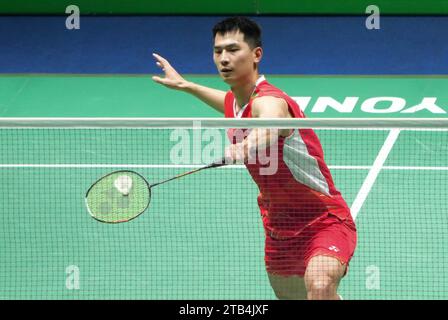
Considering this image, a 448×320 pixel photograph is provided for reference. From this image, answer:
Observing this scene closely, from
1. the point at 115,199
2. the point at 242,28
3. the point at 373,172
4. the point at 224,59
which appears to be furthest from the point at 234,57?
the point at 373,172

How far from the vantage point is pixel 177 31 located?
46.4ft

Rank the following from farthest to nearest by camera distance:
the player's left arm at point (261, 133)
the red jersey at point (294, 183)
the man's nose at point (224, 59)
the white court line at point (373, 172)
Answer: the white court line at point (373, 172) → the man's nose at point (224, 59) → the red jersey at point (294, 183) → the player's left arm at point (261, 133)

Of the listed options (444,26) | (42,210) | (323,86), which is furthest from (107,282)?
(444,26)

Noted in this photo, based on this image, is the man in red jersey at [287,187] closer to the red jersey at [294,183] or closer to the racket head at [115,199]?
the red jersey at [294,183]

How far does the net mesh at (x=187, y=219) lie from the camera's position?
25.2ft

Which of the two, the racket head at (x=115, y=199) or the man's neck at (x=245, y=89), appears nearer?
the man's neck at (x=245, y=89)

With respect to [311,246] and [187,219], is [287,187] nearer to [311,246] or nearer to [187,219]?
[311,246]

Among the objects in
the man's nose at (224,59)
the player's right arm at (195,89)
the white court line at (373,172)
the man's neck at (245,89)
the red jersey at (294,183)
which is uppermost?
the white court line at (373,172)

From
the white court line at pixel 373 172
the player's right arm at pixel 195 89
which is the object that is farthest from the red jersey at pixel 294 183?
the white court line at pixel 373 172

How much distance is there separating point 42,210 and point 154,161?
1.46 m

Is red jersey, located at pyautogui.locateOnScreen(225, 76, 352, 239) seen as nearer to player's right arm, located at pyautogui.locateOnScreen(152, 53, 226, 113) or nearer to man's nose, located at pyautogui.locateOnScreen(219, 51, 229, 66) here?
man's nose, located at pyautogui.locateOnScreen(219, 51, 229, 66)

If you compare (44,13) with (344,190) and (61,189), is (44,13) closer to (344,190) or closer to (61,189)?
(61,189)

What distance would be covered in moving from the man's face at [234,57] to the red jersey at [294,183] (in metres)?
→ 0.12

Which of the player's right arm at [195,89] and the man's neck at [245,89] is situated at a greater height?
the player's right arm at [195,89]
